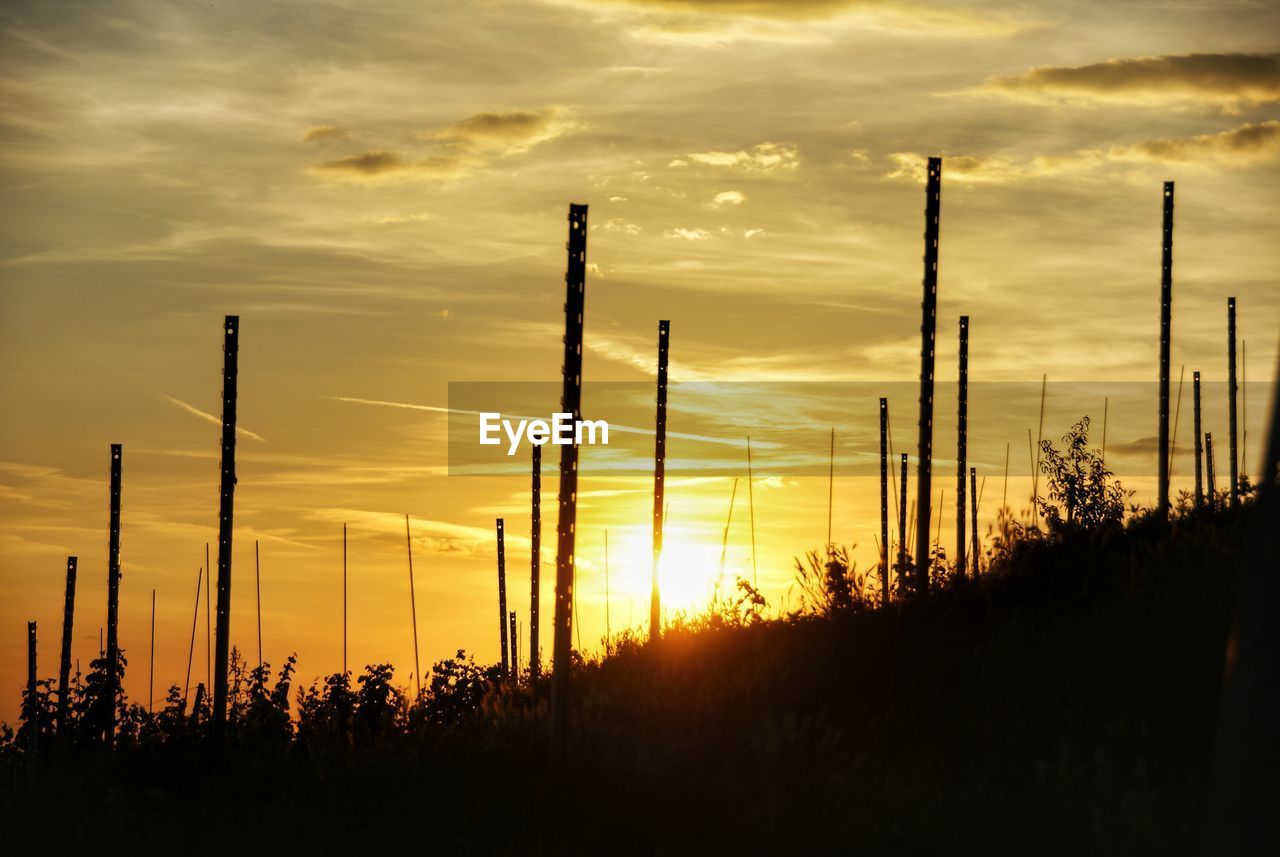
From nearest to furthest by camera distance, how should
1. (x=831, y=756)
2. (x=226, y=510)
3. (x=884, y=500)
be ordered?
1. (x=831, y=756)
2. (x=226, y=510)
3. (x=884, y=500)

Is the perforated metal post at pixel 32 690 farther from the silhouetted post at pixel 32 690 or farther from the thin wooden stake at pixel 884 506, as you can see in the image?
the thin wooden stake at pixel 884 506

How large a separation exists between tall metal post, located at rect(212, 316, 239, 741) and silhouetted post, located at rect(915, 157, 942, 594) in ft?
61.2

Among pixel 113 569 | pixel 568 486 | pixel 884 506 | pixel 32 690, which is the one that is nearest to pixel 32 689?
pixel 32 690

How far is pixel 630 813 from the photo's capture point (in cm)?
1694

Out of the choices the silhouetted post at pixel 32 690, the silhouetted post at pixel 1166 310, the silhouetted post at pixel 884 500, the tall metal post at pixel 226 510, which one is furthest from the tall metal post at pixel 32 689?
the silhouetted post at pixel 1166 310

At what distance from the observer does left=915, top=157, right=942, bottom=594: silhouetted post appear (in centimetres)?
2243

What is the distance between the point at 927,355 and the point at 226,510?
63.9 feet

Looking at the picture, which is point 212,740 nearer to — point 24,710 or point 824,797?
point 824,797

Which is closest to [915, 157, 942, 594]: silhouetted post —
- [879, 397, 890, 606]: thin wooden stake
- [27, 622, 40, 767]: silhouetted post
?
[879, 397, 890, 606]: thin wooden stake

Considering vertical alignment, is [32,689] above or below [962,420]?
below

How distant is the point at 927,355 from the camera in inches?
923

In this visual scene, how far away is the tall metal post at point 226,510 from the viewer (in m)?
34.6

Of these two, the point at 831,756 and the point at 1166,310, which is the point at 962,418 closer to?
the point at 1166,310

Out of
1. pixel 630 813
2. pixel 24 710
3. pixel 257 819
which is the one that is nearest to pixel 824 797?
pixel 630 813
